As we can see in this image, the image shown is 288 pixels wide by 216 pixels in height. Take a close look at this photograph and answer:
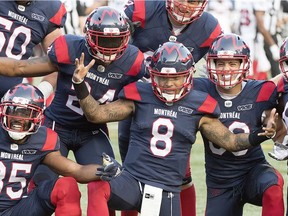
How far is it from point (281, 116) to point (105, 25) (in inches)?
51.3

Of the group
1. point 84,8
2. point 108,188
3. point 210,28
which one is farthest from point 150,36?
point 84,8

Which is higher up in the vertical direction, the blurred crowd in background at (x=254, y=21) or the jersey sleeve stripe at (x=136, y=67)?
the jersey sleeve stripe at (x=136, y=67)

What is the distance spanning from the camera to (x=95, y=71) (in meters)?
6.00

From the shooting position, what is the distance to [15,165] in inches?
225

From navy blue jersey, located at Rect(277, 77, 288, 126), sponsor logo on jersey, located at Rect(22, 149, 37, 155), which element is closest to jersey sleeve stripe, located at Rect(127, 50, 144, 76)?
sponsor logo on jersey, located at Rect(22, 149, 37, 155)

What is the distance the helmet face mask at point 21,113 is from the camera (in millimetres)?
5633

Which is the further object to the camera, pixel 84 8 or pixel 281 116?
pixel 84 8

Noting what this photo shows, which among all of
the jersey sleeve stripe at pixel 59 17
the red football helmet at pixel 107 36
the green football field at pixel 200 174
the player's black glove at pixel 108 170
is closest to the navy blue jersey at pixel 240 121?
the red football helmet at pixel 107 36

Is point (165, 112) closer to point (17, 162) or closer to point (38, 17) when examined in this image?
point (17, 162)

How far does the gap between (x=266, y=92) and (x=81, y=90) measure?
1.24 metres

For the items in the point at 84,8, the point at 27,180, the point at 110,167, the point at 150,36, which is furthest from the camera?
the point at 84,8

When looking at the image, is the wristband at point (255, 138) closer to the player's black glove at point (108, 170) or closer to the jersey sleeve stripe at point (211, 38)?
the player's black glove at point (108, 170)

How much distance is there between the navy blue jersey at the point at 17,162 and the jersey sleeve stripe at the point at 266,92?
1377mm

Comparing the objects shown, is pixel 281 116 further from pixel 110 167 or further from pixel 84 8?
pixel 84 8
